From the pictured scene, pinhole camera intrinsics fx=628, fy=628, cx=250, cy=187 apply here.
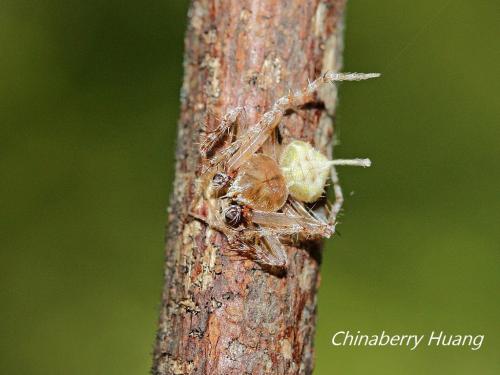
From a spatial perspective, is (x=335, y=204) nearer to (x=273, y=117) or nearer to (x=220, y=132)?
(x=273, y=117)

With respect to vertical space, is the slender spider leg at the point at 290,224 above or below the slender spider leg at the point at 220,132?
below

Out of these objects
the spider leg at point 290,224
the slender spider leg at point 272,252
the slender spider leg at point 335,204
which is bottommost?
the slender spider leg at point 272,252

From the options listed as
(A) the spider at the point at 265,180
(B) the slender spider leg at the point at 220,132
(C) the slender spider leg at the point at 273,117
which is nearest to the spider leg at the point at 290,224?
(A) the spider at the point at 265,180

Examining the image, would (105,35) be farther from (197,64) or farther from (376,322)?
(376,322)

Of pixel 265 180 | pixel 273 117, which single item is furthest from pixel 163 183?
pixel 273 117

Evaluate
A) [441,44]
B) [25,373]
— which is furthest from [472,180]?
[25,373]

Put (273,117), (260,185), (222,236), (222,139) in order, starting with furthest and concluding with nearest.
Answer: (260,185) → (222,139) → (273,117) → (222,236)

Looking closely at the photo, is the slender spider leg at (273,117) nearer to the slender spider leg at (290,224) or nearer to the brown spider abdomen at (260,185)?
the brown spider abdomen at (260,185)
